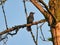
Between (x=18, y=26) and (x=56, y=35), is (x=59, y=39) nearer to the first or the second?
(x=56, y=35)

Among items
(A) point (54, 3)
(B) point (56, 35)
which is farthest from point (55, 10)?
(B) point (56, 35)

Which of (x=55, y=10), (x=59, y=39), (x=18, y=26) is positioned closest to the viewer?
(x=59, y=39)

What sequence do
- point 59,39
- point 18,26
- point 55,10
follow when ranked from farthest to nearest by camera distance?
1. point 18,26
2. point 55,10
3. point 59,39

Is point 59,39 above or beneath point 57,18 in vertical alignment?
beneath

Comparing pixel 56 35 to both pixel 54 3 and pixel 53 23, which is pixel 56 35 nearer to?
pixel 53 23

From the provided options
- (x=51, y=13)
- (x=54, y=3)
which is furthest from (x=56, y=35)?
(x=54, y=3)

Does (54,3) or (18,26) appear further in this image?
(18,26)

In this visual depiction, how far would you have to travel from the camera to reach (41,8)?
14.9 feet

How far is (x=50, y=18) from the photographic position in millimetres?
4391

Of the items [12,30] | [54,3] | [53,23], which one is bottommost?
[12,30]

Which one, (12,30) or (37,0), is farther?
(12,30)

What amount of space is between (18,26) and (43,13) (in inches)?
30.2

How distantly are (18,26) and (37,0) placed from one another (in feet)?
2.78

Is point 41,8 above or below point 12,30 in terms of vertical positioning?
above
